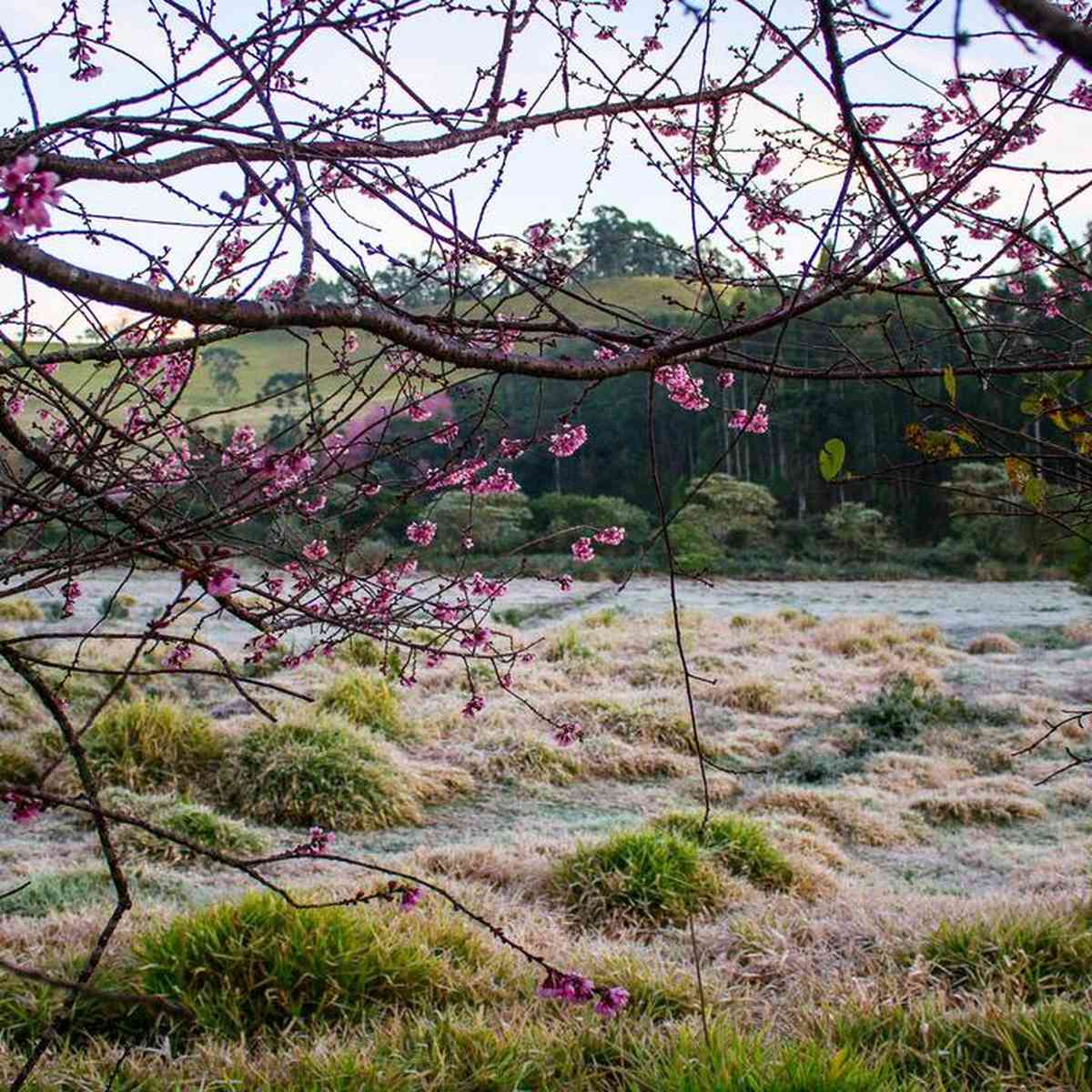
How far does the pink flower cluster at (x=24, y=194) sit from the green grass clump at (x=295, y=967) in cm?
286

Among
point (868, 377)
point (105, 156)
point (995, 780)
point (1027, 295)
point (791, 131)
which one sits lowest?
point (995, 780)

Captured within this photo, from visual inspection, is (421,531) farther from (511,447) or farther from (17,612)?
(17,612)

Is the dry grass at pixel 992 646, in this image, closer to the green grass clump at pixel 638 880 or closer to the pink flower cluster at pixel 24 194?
the green grass clump at pixel 638 880

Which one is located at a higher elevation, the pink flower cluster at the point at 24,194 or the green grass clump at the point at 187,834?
the pink flower cluster at the point at 24,194

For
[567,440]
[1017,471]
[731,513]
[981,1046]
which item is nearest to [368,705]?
[567,440]

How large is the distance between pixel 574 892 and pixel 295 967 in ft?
4.74

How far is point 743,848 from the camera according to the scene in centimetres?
513

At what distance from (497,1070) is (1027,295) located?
2.37m

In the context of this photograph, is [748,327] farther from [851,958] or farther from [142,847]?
[142,847]

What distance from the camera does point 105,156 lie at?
1.85 m

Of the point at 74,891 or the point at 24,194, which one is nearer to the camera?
the point at 24,194

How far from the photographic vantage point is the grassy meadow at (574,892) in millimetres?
3029

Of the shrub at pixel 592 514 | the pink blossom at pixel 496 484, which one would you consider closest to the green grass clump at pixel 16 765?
the pink blossom at pixel 496 484

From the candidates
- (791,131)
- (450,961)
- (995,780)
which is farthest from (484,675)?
(791,131)
